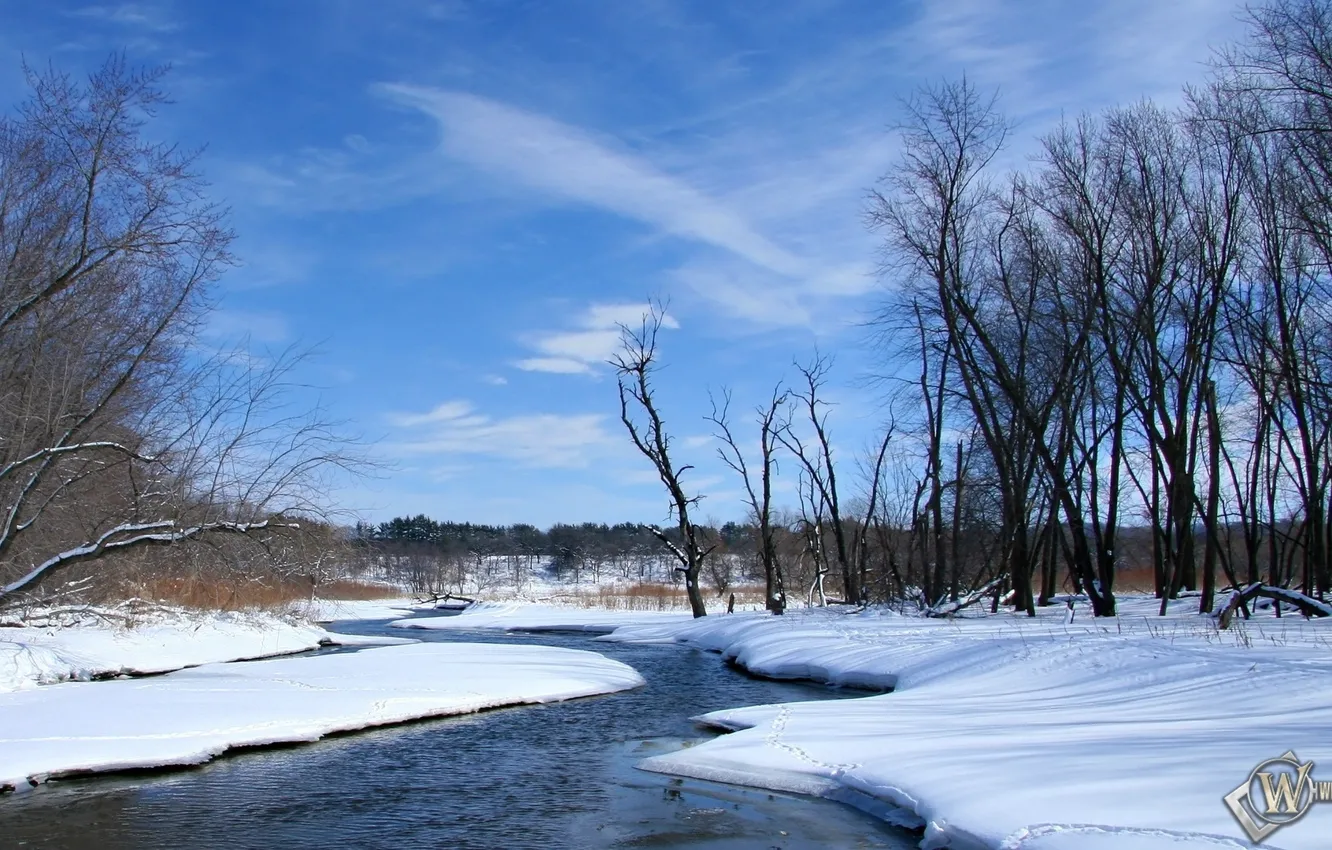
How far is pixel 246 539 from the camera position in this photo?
46.5 ft

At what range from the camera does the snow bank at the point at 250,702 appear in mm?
9172

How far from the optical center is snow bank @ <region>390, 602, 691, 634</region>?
114ft

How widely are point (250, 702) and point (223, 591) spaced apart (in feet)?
31.1

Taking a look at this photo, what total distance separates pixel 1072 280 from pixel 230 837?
20.4 meters

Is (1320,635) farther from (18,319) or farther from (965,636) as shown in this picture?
(18,319)

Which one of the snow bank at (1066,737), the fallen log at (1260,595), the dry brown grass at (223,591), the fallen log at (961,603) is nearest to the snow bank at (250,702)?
the dry brown grass at (223,591)

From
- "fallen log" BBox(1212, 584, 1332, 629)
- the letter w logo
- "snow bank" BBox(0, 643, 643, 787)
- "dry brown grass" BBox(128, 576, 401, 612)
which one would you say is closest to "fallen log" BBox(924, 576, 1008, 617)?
"fallen log" BBox(1212, 584, 1332, 629)

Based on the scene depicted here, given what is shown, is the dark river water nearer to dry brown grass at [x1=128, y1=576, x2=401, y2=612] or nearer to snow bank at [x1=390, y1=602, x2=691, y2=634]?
dry brown grass at [x1=128, y1=576, x2=401, y2=612]

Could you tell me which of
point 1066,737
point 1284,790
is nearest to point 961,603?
point 1066,737

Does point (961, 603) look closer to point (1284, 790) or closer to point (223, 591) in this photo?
point (223, 591)

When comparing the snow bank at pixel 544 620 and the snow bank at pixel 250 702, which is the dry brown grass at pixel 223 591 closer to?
the snow bank at pixel 250 702

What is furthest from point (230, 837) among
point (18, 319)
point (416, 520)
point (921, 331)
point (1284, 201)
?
point (416, 520)

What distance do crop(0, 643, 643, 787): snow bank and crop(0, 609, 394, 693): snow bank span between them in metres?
1.16

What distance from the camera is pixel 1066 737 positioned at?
770 cm
